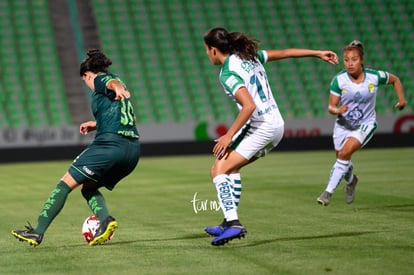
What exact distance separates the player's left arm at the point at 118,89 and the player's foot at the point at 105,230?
1.22 meters

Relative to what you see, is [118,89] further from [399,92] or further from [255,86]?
[399,92]

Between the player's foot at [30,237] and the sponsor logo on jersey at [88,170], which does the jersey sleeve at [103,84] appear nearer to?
the sponsor logo on jersey at [88,170]

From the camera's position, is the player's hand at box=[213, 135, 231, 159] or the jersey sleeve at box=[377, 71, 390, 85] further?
the jersey sleeve at box=[377, 71, 390, 85]

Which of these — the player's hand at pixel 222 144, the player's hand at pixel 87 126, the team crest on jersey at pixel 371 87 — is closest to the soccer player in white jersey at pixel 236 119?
the player's hand at pixel 222 144

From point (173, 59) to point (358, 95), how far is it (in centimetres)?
1579

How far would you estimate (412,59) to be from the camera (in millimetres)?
27766

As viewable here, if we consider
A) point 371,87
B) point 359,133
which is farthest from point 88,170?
point 371,87

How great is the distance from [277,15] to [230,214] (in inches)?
850

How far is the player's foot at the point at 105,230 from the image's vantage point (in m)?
7.62

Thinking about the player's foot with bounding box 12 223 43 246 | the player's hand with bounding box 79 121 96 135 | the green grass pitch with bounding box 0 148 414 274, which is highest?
the player's hand with bounding box 79 121 96 135

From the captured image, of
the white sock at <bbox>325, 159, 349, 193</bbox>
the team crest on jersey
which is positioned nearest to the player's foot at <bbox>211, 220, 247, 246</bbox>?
the white sock at <bbox>325, 159, 349, 193</bbox>

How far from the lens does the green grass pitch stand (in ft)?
21.7

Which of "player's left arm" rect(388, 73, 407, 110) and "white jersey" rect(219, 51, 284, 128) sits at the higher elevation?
"white jersey" rect(219, 51, 284, 128)

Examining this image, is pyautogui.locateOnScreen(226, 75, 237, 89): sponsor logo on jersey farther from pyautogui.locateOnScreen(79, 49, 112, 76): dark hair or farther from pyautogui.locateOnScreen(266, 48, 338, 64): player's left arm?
pyautogui.locateOnScreen(79, 49, 112, 76): dark hair
